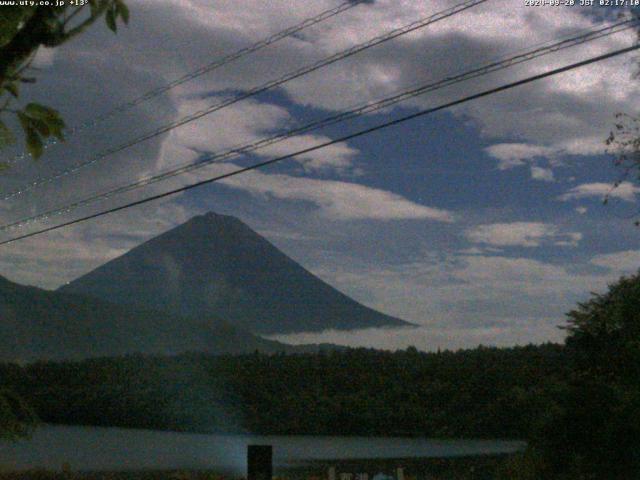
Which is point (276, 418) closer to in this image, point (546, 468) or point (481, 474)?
point (481, 474)

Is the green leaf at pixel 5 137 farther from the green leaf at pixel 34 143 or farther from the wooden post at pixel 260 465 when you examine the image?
the wooden post at pixel 260 465

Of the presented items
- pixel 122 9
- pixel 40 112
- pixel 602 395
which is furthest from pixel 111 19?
pixel 602 395

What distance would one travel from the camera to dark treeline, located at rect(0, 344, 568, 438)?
32.0 metres

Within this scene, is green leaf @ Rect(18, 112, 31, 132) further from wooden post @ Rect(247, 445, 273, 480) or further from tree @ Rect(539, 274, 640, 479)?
tree @ Rect(539, 274, 640, 479)

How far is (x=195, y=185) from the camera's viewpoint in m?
15.5

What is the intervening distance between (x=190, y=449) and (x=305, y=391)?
21.1 ft

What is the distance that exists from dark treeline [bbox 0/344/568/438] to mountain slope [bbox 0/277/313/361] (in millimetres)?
78373

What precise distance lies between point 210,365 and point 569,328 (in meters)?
25.5

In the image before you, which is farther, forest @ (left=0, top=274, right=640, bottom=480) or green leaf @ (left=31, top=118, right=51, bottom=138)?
forest @ (left=0, top=274, right=640, bottom=480)

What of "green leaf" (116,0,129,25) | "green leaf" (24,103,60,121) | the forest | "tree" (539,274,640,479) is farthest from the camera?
the forest

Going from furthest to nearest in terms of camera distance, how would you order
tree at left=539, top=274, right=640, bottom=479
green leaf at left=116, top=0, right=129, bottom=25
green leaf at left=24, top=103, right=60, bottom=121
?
tree at left=539, top=274, right=640, bottom=479 → green leaf at left=116, top=0, right=129, bottom=25 → green leaf at left=24, top=103, right=60, bottom=121

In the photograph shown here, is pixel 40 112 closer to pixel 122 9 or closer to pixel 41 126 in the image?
pixel 41 126

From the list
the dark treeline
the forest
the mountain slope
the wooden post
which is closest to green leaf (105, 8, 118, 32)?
the wooden post

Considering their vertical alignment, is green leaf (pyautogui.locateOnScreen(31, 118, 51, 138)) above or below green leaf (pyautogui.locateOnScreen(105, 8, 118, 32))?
below
